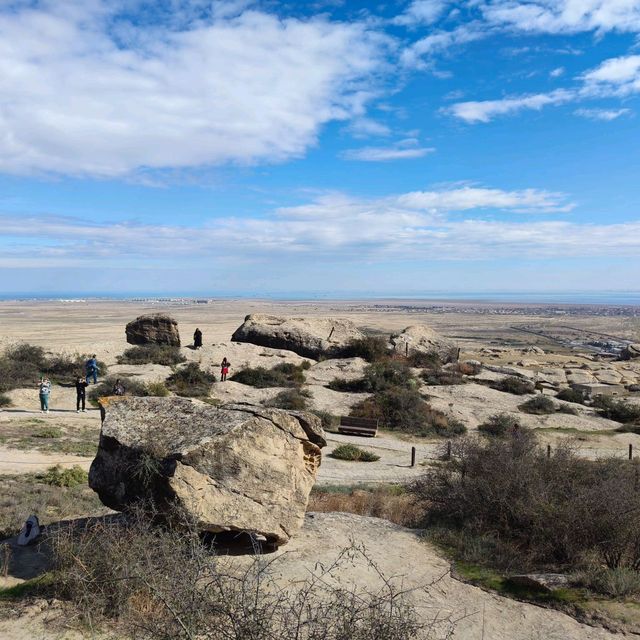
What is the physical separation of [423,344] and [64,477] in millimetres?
26676

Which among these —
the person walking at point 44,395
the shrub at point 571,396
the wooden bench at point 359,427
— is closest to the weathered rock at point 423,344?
the shrub at point 571,396

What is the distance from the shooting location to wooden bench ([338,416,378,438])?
826 inches

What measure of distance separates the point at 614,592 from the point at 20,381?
23508 millimetres

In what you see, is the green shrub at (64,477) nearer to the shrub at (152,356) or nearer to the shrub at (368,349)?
the shrub at (152,356)

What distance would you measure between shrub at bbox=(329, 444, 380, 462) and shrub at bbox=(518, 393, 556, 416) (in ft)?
35.1

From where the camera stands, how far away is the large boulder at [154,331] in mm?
32719

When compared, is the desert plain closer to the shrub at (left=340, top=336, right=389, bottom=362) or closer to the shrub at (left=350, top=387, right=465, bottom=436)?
the shrub at (left=350, top=387, right=465, bottom=436)

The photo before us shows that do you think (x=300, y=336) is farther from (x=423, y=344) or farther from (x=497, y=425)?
(x=497, y=425)

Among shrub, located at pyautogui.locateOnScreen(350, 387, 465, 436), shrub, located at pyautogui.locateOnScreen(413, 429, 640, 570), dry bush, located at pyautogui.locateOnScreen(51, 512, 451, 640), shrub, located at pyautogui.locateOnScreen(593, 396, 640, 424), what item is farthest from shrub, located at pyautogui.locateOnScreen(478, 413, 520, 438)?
dry bush, located at pyautogui.locateOnScreen(51, 512, 451, 640)

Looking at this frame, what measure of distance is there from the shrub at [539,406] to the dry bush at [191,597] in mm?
19597

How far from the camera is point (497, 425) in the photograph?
2206cm

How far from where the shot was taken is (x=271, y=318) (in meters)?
36.8

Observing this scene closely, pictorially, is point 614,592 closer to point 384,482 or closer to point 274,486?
point 274,486

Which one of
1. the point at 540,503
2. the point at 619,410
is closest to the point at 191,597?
the point at 540,503
